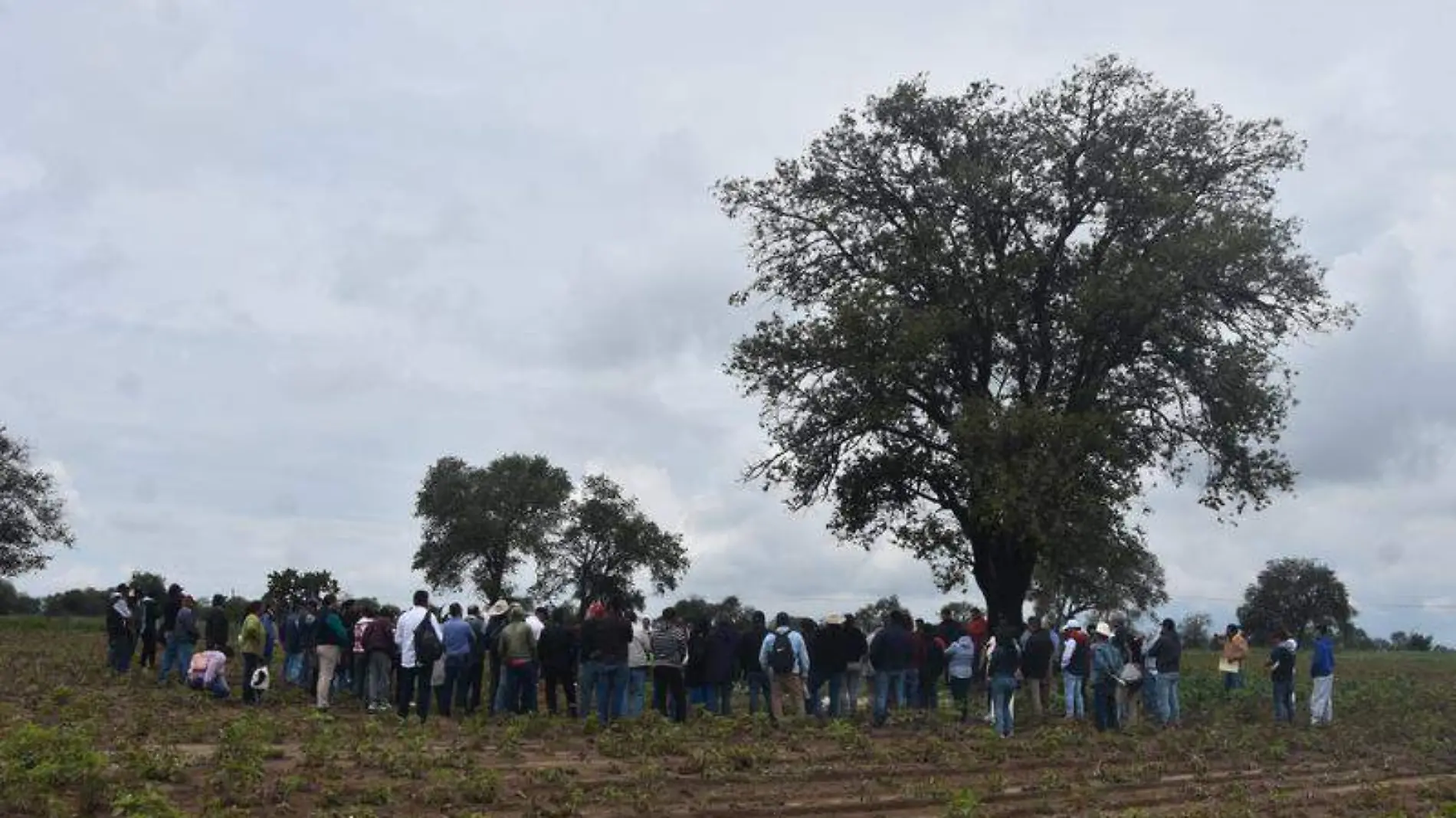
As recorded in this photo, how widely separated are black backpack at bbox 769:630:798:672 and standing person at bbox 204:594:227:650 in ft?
26.3

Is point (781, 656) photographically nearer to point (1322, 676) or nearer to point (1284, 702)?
point (1284, 702)

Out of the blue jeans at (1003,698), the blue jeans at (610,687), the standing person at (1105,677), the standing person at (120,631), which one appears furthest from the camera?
the standing person at (120,631)

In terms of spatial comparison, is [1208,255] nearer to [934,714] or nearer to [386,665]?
[934,714]

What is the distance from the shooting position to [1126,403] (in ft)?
102

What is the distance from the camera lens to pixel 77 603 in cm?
8550

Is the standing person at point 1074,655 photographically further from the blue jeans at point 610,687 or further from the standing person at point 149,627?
the standing person at point 149,627

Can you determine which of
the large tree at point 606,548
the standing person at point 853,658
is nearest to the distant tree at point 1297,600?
the large tree at point 606,548

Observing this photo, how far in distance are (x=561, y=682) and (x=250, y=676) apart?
4.49 meters

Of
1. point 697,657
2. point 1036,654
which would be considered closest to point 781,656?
point 697,657

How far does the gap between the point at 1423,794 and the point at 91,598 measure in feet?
277

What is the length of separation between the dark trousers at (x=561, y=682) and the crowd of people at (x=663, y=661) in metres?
0.02

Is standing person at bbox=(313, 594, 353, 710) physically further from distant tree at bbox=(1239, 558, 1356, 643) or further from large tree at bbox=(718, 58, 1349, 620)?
distant tree at bbox=(1239, 558, 1356, 643)

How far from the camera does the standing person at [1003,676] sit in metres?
19.3

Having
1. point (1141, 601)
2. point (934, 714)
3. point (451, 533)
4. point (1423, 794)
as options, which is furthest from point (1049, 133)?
point (451, 533)
